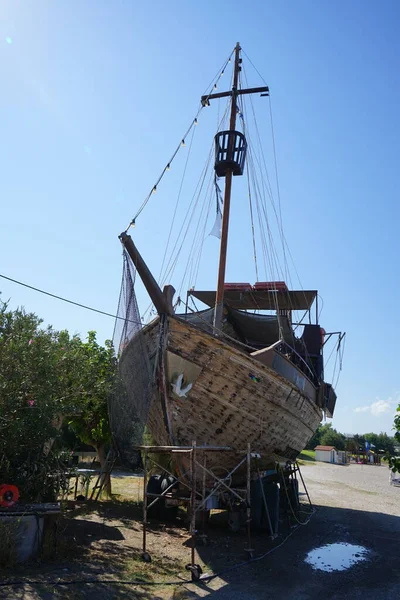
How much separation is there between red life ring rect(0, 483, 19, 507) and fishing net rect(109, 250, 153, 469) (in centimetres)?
303

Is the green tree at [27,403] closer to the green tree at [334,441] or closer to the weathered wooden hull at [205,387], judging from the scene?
the weathered wooden hull at [205,387]

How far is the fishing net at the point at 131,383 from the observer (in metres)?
9.76

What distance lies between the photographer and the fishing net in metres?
9.76

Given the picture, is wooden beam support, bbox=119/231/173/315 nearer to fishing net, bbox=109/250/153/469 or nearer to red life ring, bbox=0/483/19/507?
fishing net, bbox=109/250/153/469

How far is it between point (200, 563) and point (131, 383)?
148 inches

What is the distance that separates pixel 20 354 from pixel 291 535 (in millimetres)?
7219

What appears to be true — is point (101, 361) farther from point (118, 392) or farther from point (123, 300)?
point (123, 300)

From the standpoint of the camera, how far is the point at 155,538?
9469 mm

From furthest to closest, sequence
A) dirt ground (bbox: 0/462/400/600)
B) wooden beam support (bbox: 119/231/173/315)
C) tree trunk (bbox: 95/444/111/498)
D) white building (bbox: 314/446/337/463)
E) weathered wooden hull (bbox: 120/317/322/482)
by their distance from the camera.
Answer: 1. white building (bbox: 314/446/337/463)
2. tree trunk (bbox: 95/444/111/498)
3. weathered wooden hull (bbox: 120/317/322/482)
4. wooden beam support (bbox: 119/231/173/315)
5. dirt ground (bbox: 0/462/400/600)

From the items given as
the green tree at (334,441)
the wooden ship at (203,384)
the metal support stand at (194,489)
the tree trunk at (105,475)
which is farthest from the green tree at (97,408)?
the green tree at (334,441)

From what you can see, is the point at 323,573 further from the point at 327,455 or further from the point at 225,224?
the point at 327,455

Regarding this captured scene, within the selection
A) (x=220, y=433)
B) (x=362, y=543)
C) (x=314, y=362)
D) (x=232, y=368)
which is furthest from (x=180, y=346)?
(x=314, y=362)

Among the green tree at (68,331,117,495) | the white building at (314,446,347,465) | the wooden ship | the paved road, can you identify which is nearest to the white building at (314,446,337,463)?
the white building at (314,446,347,465)

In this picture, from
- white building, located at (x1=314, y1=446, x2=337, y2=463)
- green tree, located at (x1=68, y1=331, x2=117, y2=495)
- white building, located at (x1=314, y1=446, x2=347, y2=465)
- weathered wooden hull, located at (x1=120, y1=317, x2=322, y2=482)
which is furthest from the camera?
white building, located at (x1=314, y1=446, x2=337, y2=463)
